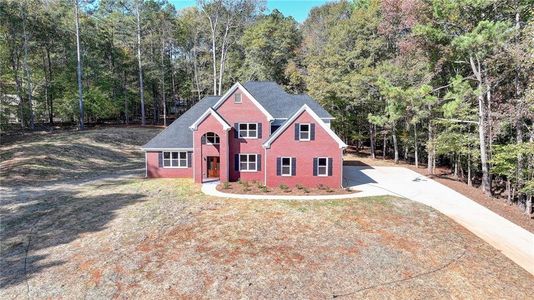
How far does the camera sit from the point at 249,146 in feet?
82.0

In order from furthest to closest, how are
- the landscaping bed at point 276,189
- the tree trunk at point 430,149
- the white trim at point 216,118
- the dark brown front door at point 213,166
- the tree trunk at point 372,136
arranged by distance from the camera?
the tree trunk at point 372,136
the tree trunk at point 430,149
the dark brown front door at point 213,166
the white trim at point 216,118
the landscaping bed at point 276,189

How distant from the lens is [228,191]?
21891mm

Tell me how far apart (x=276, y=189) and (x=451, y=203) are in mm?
11388

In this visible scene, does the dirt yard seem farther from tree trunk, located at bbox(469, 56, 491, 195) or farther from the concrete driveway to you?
tree trunk, located at bbox(469, 56, 491, 195)

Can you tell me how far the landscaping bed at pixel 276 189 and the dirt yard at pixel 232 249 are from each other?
2089mm

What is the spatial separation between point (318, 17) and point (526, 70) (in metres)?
51.9

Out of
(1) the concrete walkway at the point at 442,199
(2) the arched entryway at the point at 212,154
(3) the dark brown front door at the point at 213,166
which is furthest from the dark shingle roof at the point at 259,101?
(1) the concrete walkway at the point at 442,199

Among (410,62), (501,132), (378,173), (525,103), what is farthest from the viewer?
(410,62)

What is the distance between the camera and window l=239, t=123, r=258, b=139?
82.2ft

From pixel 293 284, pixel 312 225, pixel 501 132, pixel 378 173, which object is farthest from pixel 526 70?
pixel 293 284

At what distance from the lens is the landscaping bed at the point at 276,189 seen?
21.7 metres

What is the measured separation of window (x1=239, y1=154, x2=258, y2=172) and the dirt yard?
505cm

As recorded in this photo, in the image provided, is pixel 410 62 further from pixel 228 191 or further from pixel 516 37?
pixel 228 191

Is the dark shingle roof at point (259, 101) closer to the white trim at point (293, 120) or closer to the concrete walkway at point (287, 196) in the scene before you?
the white trim at point (293, 120)
